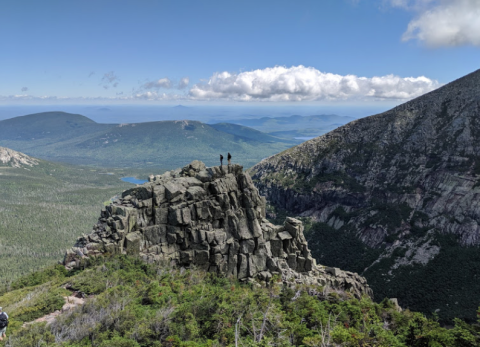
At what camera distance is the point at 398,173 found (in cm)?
15212

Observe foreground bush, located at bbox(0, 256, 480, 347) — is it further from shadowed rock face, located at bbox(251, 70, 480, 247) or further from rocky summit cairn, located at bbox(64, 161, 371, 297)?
shadowed rock face, located at bbox(251, 70, 480, 247)

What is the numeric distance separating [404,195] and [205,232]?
118 metres

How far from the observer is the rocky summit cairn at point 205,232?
51.4m

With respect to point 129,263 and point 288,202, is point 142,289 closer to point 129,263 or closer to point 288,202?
point 129,263

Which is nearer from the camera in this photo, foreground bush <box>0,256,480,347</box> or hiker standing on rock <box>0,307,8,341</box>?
hiker standing on rock <box>0,307,8,341</box>

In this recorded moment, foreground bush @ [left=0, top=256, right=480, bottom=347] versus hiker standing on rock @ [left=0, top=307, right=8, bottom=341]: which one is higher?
hiker standing on rock @ [left=0, top=307, right=8, bottom=341]

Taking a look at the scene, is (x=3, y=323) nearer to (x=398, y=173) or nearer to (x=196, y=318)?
(x=196, y=318)

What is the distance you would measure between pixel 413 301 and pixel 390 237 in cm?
3605

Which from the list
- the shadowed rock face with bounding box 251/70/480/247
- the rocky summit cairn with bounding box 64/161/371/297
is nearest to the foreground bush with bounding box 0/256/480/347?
the rocky summit cairn with bounding box 64/161/371/297

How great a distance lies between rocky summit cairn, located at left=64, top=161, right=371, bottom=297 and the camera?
169ft

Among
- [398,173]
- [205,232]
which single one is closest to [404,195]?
[398,173]

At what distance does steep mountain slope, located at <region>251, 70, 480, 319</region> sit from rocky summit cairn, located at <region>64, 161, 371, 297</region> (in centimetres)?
5724

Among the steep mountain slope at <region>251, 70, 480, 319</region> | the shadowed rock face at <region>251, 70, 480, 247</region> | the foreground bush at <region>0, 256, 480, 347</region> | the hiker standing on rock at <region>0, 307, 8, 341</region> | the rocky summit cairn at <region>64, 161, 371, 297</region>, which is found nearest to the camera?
the hiker standing on rock at <region>0, 307, 8, 341</region>

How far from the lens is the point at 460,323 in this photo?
35750mm
